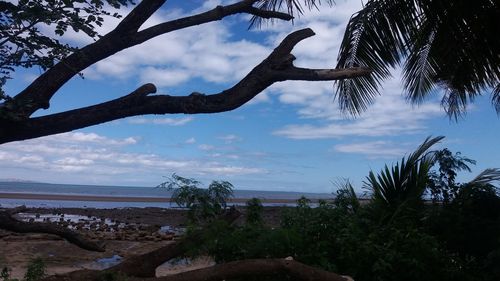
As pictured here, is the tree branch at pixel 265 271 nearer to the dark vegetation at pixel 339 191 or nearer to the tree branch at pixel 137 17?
the dark vegetation at pixel 339 191

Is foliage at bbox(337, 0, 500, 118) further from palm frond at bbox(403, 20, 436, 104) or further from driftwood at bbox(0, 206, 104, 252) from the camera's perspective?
driftwood at bbox(0, 206, 104, 252)

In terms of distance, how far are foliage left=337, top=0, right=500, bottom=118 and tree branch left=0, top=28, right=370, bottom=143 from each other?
6.29 ft

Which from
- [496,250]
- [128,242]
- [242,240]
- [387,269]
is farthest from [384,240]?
[128,242]

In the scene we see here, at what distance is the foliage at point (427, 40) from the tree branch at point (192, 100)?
1.92 m

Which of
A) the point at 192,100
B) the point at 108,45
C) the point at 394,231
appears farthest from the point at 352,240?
the point at 108,45

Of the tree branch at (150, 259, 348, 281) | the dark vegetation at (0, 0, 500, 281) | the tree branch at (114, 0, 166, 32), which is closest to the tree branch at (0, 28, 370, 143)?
the dark vegetation at (0, 0, 500, 281)

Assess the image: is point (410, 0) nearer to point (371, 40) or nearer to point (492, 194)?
point (371, 40)

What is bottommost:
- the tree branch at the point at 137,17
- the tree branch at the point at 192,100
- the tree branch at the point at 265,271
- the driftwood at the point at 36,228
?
the tree branch at the point at 265,271

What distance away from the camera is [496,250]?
19.4 feet

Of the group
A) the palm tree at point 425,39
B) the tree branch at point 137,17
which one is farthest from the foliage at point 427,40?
the tree branch at point 137,17

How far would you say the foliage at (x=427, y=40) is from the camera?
24.9 ft

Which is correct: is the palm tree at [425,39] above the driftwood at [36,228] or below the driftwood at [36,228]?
above

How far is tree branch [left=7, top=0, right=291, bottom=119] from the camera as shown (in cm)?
656

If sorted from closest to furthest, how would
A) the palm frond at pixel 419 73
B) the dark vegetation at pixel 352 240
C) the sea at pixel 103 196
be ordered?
1. the dark vegetation at pixel 352 240
2. the palm frond at pixel 419 73
3. the sea at pixel 103 196
